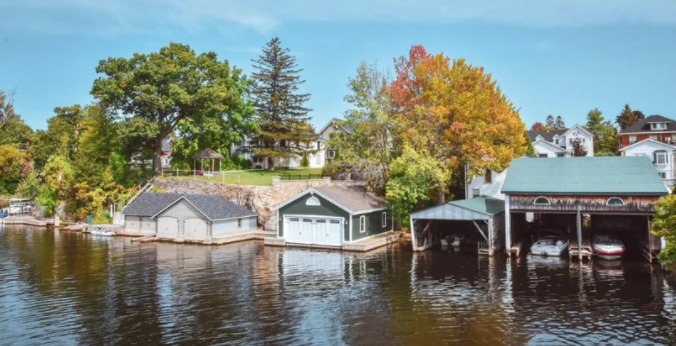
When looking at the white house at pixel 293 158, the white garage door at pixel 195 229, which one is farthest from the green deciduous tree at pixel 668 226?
the white house at pixel 293 158

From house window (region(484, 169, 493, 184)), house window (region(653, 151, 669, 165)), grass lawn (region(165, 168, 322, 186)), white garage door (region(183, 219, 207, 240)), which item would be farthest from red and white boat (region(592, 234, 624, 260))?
house window (region(653, 151, 669, 165))

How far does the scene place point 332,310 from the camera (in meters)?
20.8

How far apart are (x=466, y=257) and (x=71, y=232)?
41028mm

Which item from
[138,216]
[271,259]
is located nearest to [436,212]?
[271,259]

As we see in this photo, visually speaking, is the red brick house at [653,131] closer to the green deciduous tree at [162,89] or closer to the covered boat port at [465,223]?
the covered boat port at [465,223]

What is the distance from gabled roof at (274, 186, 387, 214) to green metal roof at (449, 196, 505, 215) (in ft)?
24.9

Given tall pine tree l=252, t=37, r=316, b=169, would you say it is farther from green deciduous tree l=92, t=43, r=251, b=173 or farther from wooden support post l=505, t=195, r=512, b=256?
wooden support post l=505, t=195, r=512, b=256

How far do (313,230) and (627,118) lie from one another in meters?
74.6

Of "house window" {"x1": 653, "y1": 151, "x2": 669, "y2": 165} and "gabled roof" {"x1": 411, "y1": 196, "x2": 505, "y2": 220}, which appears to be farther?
"house window" {"x1": 653, "y1": 151, "x2": 669, "y2": 165}

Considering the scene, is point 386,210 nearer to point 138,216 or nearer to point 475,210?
point 475,210

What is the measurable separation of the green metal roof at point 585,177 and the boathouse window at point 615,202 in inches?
20.0

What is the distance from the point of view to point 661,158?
193ft

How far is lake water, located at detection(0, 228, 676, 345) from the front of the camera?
17656mm

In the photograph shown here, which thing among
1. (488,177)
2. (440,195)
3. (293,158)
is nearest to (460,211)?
(440,195)
